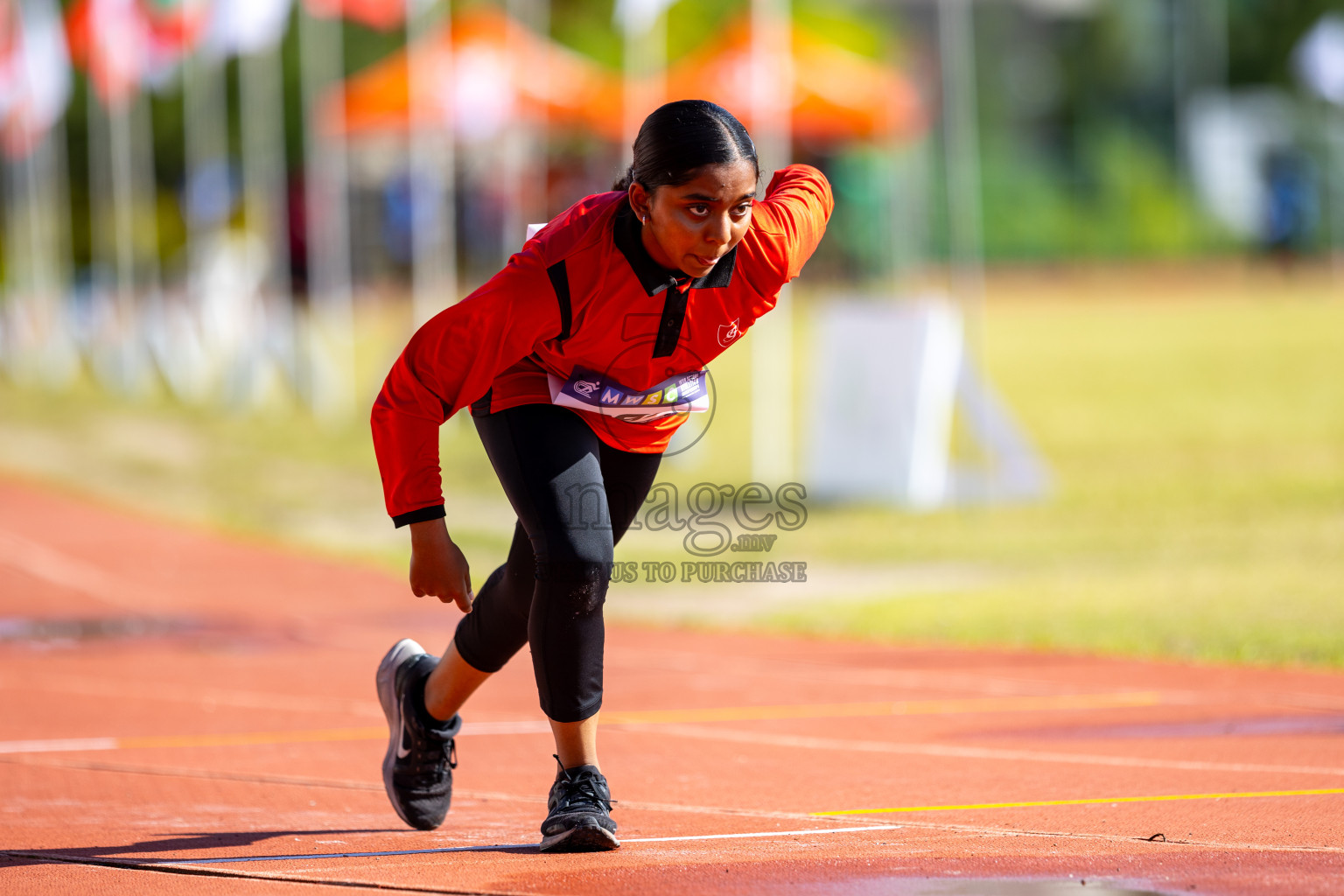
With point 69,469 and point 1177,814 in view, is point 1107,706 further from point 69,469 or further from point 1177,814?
point 69,469

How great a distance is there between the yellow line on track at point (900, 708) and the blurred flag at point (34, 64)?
21.3 m

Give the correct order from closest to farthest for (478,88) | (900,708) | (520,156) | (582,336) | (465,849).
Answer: (582,336)
(465,849)
(900,708)
(478,88)
(520,156)

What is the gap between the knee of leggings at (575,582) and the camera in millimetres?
3848

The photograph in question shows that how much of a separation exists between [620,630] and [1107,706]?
3.12 meters

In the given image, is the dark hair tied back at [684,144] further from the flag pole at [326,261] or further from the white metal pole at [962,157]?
the flag pole at [326,261]

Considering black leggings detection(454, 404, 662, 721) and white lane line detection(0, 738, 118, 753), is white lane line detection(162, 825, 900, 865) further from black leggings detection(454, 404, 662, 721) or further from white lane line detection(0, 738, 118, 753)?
white lane line detection(0, 738, 118, 753)

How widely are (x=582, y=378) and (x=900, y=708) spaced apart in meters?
2.93

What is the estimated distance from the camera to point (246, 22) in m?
19.9

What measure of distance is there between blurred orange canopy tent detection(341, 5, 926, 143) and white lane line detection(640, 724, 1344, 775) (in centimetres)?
1932

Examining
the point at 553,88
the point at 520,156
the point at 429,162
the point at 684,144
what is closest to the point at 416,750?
the point at 684,144

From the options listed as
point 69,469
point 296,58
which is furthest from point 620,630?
point 296,58

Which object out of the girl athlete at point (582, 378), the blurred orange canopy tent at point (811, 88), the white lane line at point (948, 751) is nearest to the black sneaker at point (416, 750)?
the girl athlete at point (582, 378)

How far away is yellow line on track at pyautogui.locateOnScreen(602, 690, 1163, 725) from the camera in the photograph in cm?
630

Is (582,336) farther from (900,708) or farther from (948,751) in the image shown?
(900,708)
